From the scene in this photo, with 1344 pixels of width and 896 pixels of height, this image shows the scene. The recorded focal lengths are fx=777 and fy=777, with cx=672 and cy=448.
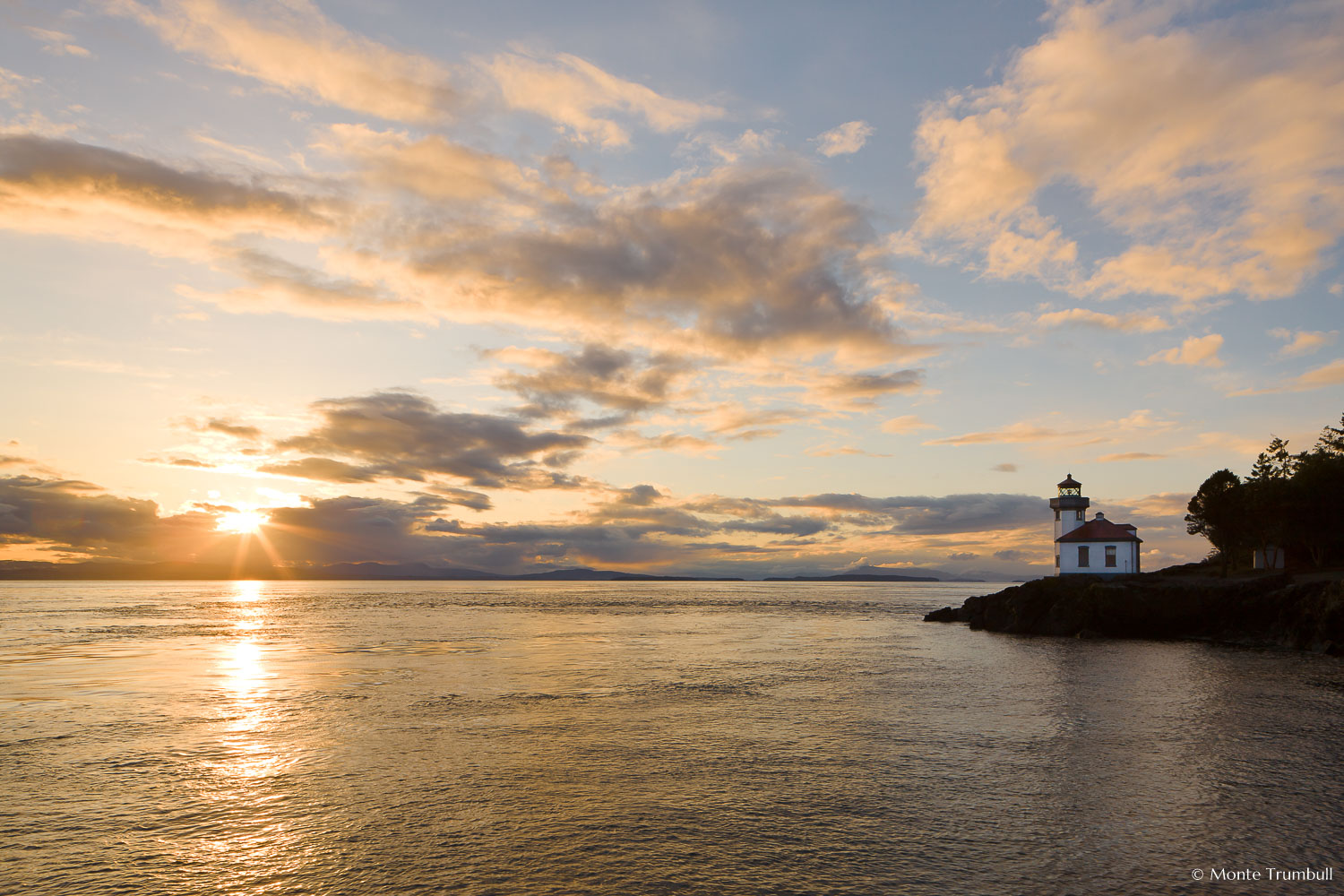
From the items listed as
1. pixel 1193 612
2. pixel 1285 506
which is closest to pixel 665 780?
pixel 1193 612

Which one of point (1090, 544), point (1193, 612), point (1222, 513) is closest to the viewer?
point (1193, 612)

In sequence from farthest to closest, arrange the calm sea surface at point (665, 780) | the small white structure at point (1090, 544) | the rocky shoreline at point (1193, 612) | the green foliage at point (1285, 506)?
the small white structure at point (1090, 544) < the green foliage at point (1285, 506) < the rocky shoreline at point (1193, 612) < the calm sea surface at point (665, 780)

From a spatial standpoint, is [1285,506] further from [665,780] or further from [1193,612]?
[665,780]

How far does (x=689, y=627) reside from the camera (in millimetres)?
67438

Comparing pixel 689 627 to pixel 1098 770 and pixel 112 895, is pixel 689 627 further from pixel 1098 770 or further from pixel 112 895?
pixel 112 895

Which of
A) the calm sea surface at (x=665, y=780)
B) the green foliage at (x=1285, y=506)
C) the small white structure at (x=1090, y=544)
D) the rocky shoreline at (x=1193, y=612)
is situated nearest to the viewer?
the calm sea surface at (x=665, y=780)

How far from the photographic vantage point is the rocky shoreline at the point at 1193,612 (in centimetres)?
4459

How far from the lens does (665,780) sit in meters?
16.4

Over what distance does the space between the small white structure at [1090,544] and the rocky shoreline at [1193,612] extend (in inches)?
431

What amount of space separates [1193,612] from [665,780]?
173 feet

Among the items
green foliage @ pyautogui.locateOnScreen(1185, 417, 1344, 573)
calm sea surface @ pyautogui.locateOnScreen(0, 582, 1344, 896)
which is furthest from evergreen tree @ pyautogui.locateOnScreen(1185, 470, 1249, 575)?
calm sea surface @ pyautogui.locateOnScreen(0, 582, 1344, 896)

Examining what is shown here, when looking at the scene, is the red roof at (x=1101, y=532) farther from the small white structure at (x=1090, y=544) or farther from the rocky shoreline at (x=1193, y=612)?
the rocky shoreline at (x=1193, y=612)

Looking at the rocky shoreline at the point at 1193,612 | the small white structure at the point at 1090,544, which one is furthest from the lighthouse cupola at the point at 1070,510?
the rocky shoreline at the point at 1193,612

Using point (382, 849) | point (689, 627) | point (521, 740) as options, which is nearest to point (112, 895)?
point (382, 849)
